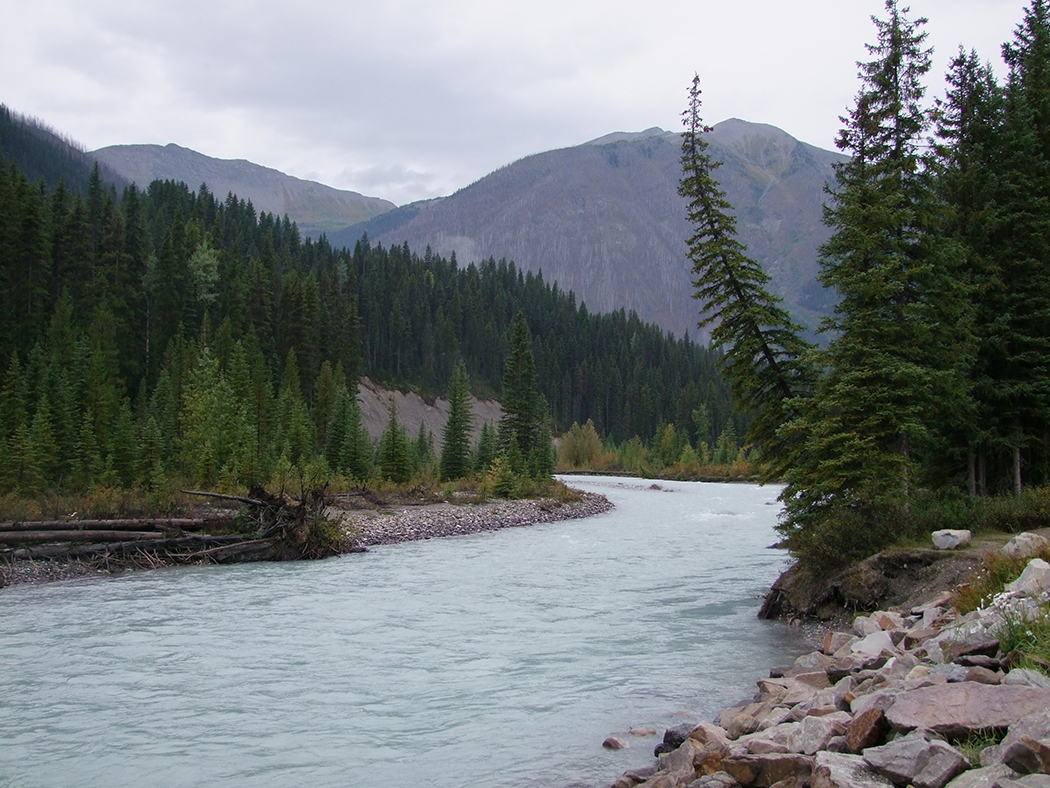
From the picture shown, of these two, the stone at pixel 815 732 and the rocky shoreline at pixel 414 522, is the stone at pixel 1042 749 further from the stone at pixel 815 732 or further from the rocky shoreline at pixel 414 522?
the rocky shoreline at pixel 414 522

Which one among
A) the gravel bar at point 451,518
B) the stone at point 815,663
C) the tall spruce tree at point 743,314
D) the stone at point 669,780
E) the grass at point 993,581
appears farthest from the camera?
the gravel bar at point 451,518

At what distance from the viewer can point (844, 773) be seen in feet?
19.1

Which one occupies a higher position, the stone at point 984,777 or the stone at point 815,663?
the stone at point 984,777

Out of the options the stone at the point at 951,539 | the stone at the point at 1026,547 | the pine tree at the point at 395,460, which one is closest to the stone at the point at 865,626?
the stone at the point at 1026,547

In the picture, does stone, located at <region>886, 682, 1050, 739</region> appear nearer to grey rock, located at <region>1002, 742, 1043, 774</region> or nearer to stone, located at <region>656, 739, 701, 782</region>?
grey rock, located at <region>1002, 742, 1043, 774</region>

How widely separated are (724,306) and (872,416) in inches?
258

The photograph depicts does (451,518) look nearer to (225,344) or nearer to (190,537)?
(190,537)

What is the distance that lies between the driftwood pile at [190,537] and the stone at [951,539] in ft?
68.9

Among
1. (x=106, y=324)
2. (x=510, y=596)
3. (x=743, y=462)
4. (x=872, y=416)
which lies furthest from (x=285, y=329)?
(x=872, y=416)

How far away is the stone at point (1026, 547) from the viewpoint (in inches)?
437

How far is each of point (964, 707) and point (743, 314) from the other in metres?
15.8

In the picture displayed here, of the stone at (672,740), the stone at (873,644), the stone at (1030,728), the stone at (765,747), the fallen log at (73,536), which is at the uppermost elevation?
the stone at (1030,728)

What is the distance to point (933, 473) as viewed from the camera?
1023 inches

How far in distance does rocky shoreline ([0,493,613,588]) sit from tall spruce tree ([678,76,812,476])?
16649 millimetres
